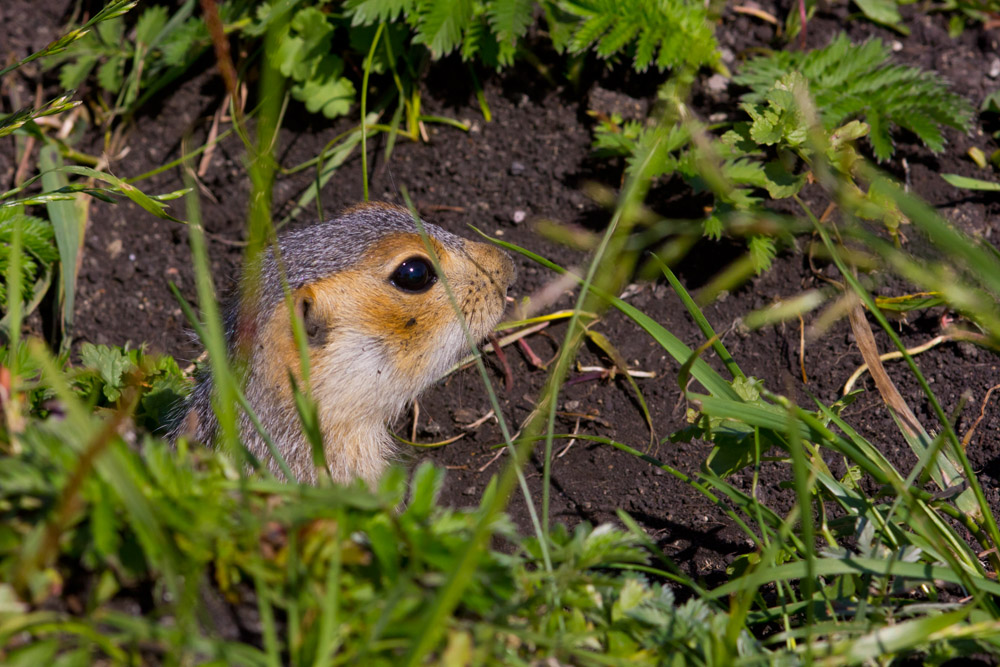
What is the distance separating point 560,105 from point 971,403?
2.32 metres

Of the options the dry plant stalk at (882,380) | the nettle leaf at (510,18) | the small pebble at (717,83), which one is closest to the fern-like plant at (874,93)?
the small pebble at (717,83)

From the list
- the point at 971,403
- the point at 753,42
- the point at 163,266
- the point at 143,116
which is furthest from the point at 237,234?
the point at 971,403

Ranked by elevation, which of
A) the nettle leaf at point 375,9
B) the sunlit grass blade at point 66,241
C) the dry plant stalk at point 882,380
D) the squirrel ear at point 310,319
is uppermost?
the nettle leaf at point 375,9

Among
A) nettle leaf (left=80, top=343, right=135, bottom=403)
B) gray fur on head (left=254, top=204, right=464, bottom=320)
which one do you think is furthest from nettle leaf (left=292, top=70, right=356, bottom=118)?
nettle leaf (left=80, top=343, right=135, bottom=403)

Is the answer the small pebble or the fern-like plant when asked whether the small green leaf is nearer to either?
the fern-like plant

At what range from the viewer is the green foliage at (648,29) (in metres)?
3.79

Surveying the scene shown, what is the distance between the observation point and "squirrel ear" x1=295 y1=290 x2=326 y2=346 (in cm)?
313

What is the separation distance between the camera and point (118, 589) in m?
A: 1.66

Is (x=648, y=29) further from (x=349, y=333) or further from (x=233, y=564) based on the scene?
(x=233, y=564)

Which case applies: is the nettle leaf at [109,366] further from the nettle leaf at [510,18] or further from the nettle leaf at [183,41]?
the nettle leaf at [510,18]

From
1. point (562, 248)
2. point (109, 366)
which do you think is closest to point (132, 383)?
point (109, 366)

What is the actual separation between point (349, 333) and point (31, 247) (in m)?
1.54

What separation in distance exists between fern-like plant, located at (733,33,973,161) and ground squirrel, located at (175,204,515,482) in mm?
1591

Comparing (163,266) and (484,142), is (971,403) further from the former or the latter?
(163,266)
